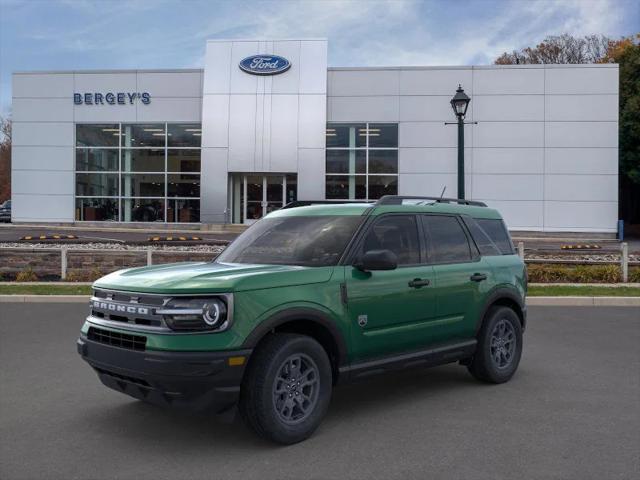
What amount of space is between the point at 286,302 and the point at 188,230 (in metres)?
27.7

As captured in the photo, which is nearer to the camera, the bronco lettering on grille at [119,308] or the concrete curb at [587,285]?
the bronco lettering on grille at [119,308]

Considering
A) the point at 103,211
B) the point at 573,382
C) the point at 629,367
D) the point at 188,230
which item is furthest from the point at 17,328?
the point at 103,211

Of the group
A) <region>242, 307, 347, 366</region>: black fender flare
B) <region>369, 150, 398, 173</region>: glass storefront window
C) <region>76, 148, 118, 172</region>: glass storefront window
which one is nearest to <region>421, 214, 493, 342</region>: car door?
<region>242, 307, 347, 366</region>: black fender flare

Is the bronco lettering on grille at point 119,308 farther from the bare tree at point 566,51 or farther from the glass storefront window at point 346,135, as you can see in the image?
the bare tree at point 566,51

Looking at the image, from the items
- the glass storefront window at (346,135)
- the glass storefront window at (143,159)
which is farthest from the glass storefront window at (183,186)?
the glass storefront window at (346,135)

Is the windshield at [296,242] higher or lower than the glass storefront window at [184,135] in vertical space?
lower

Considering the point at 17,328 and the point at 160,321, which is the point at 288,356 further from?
the point at 17,328

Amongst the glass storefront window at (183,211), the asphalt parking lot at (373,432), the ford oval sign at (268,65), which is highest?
the ford oval sign at (268,65)

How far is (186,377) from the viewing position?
4207mm

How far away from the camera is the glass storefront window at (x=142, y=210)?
108ft

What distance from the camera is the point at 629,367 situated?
7.42 m

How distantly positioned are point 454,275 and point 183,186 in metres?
28.2

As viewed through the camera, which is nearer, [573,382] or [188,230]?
[573,382]

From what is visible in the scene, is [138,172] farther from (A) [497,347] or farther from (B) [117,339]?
(B) [117,339]
